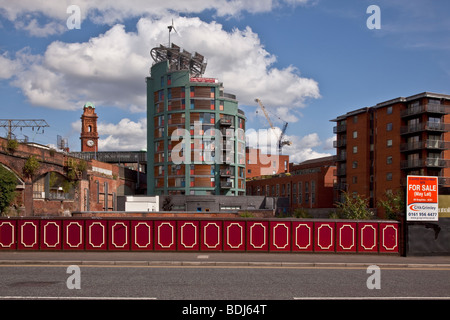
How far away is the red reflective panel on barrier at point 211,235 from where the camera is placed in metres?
21.1

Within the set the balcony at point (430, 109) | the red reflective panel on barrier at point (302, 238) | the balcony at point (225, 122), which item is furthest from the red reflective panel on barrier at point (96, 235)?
the balcony at point (225, 122)

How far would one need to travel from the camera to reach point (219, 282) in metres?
13.8

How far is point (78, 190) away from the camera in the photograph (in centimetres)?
6981

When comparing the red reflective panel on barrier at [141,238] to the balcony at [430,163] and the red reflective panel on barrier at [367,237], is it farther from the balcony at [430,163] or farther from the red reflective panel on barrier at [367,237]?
the balcony at [430,163]

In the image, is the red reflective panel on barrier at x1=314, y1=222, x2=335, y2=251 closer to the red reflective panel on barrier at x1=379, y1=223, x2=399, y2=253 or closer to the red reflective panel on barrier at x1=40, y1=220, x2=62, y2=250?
the red reflective panel on barrier at x1=379, y1=223, x2=399, y2=253

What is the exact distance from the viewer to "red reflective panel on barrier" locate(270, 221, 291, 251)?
21203 millimetres

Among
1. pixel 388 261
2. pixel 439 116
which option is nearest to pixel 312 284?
pixel 388 261

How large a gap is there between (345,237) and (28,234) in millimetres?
15209

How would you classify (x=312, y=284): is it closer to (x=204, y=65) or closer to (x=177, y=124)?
(x=177, y=124)

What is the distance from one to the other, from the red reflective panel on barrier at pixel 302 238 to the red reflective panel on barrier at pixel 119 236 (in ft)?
26.1

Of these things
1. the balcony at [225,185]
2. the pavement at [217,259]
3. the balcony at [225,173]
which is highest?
the balcony at [225,173]

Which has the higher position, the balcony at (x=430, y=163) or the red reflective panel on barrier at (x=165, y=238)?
the balcony at (x=430, y=163)

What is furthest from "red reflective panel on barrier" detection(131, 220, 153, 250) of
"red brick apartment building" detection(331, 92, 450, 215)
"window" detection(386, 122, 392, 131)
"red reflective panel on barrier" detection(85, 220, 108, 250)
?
"window" detection(386, 122, 392, 131)
